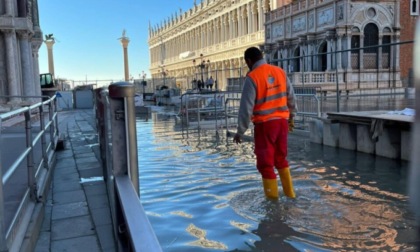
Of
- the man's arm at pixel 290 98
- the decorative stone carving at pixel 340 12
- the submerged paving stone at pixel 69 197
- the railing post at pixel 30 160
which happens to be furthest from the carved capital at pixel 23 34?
the decorative stone carving at pixel 340 12

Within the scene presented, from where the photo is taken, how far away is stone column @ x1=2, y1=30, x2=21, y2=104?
63.5 feet

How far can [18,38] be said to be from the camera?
68.7 feet

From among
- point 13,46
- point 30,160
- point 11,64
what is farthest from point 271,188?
point 13,46

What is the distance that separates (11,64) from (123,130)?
18544mm

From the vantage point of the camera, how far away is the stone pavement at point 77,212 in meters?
3.95

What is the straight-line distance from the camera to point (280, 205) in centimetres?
561

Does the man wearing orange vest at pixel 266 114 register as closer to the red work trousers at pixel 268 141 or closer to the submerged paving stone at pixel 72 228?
the red work trousers at pixel 268 141

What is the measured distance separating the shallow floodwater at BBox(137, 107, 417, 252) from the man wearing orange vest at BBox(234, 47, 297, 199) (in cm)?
49

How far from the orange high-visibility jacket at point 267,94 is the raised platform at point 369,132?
126 inches

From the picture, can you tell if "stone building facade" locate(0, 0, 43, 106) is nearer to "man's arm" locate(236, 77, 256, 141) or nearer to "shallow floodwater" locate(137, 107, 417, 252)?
"shallow floodwater" locate(137, 107, 417, 252)

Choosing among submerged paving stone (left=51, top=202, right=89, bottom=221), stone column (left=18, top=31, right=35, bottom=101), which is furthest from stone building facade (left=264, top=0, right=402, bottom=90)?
submerged paving stone (left=51, top=202, right=89, bottom=221)

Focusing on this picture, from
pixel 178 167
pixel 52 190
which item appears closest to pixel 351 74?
pixel 178 167

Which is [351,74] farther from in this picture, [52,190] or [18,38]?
[52,190]

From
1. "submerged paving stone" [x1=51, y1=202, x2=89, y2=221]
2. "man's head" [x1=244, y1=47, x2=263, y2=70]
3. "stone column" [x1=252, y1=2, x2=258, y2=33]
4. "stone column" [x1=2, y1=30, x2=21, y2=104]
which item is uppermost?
"stone column" [x1=252, y1=2, x2=258, y2=33]
